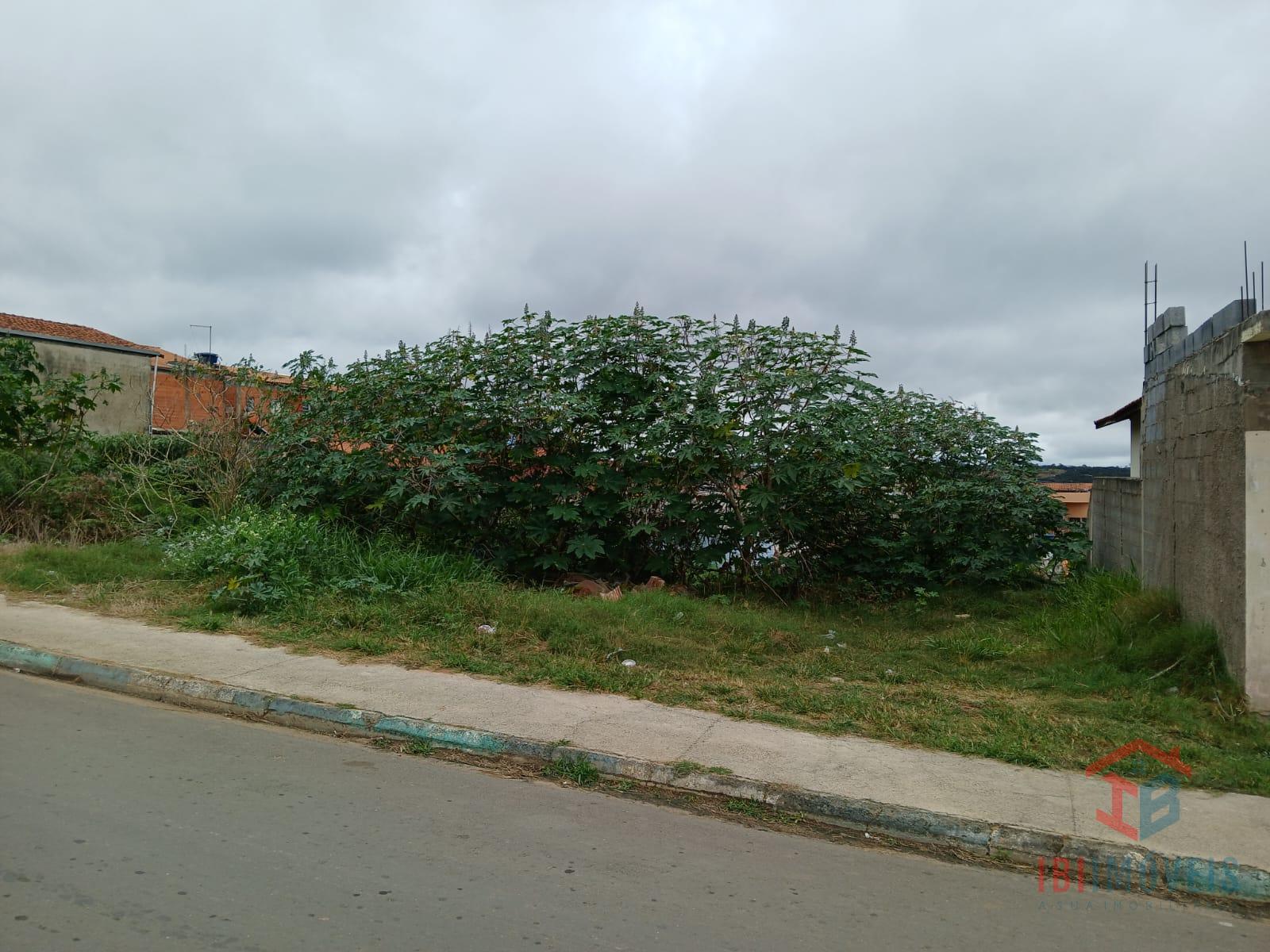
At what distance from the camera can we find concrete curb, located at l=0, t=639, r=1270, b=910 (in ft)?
14.7

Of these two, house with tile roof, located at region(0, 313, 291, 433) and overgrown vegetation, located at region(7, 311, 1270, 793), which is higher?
house with tile roof, located at region(0, 313, 291, 433)

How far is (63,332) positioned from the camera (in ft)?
110

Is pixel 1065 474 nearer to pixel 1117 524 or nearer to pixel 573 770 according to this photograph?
pixel 1117 524

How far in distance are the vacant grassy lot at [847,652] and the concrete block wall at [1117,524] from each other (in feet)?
1.98

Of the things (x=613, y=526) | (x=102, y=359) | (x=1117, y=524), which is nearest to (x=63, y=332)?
(x=102, y=359)

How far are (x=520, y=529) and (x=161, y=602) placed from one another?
420 centimetres

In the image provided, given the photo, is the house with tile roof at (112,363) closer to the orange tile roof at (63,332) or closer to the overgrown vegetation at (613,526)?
the orange tile roof at (63,332)

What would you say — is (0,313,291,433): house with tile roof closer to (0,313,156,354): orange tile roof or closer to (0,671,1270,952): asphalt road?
(0,313,156,354): orange tile roof

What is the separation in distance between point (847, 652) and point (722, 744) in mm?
3498

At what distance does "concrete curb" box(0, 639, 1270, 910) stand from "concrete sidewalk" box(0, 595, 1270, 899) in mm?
35

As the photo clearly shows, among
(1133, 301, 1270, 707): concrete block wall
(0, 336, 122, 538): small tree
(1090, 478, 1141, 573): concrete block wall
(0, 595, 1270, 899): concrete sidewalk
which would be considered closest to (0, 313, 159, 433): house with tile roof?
(0, 336, 122, 538): small tree

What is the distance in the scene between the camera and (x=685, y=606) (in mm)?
10234

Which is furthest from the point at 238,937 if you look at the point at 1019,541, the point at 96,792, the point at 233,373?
the point at 233,373

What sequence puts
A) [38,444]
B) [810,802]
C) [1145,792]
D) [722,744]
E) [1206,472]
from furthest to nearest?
Answer: [38,444]
[1206,472]
[722,744]
[1145,792]
[810,802]
